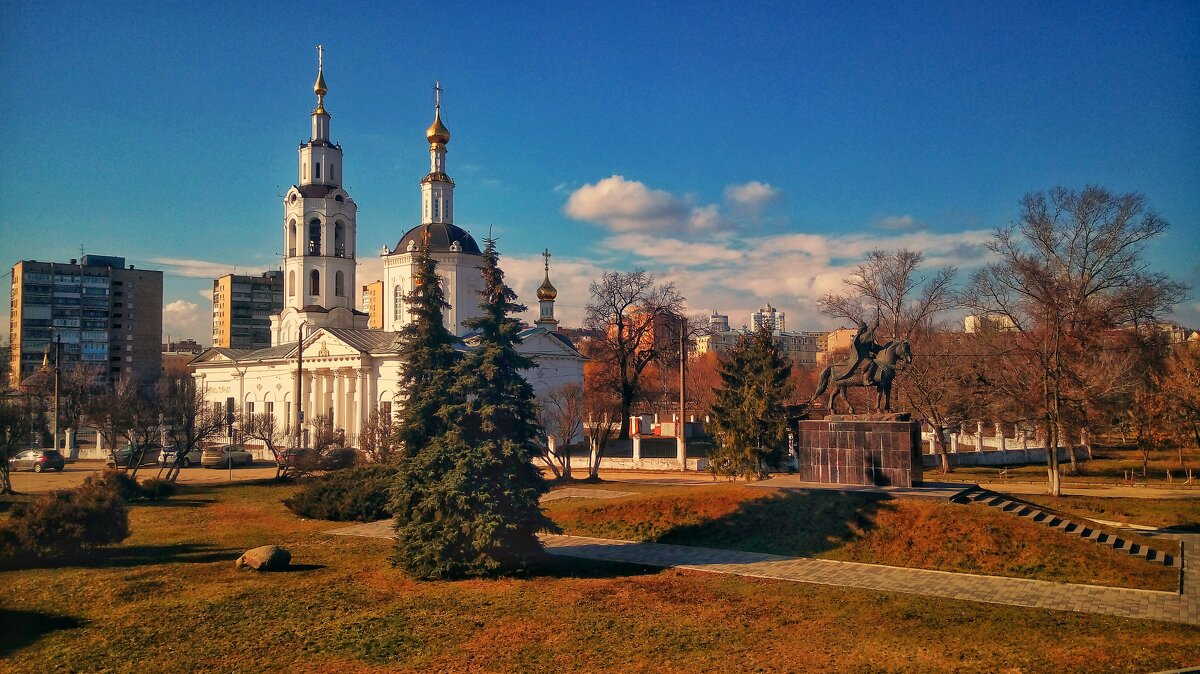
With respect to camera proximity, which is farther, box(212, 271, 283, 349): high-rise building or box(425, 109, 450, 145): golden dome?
box(212, 271, 283, 349): high-rise building

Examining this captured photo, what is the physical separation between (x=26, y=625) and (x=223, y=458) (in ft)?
92.5

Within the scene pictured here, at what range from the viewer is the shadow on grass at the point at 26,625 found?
10.0 m

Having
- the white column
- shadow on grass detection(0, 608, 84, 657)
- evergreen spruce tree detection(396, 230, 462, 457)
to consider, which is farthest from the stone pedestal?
the white column

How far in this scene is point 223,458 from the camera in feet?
122

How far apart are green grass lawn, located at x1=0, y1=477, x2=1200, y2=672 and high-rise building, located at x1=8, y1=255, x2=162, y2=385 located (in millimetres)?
67819

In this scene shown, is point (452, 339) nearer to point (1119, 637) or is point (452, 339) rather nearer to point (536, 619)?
point (536, 619)

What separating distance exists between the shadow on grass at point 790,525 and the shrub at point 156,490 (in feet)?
52.9

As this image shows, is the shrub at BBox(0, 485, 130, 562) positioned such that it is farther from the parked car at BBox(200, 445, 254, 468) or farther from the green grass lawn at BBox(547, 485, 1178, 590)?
the parked car at BBox(200, 445, 254, 468)

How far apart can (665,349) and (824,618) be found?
34.9 meters

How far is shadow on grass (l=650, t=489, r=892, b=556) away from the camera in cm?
1565

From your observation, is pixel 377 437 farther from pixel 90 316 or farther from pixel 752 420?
pixel 90 316

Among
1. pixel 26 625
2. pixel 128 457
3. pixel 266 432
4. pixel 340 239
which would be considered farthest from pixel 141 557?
pixel 340 239

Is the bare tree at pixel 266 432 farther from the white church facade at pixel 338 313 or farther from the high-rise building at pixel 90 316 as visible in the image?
the high-rise building at pixel 90 316

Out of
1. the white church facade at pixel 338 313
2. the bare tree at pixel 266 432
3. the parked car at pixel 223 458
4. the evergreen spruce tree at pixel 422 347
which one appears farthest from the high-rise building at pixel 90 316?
the evergreen spruce tree at pixel 422 347
